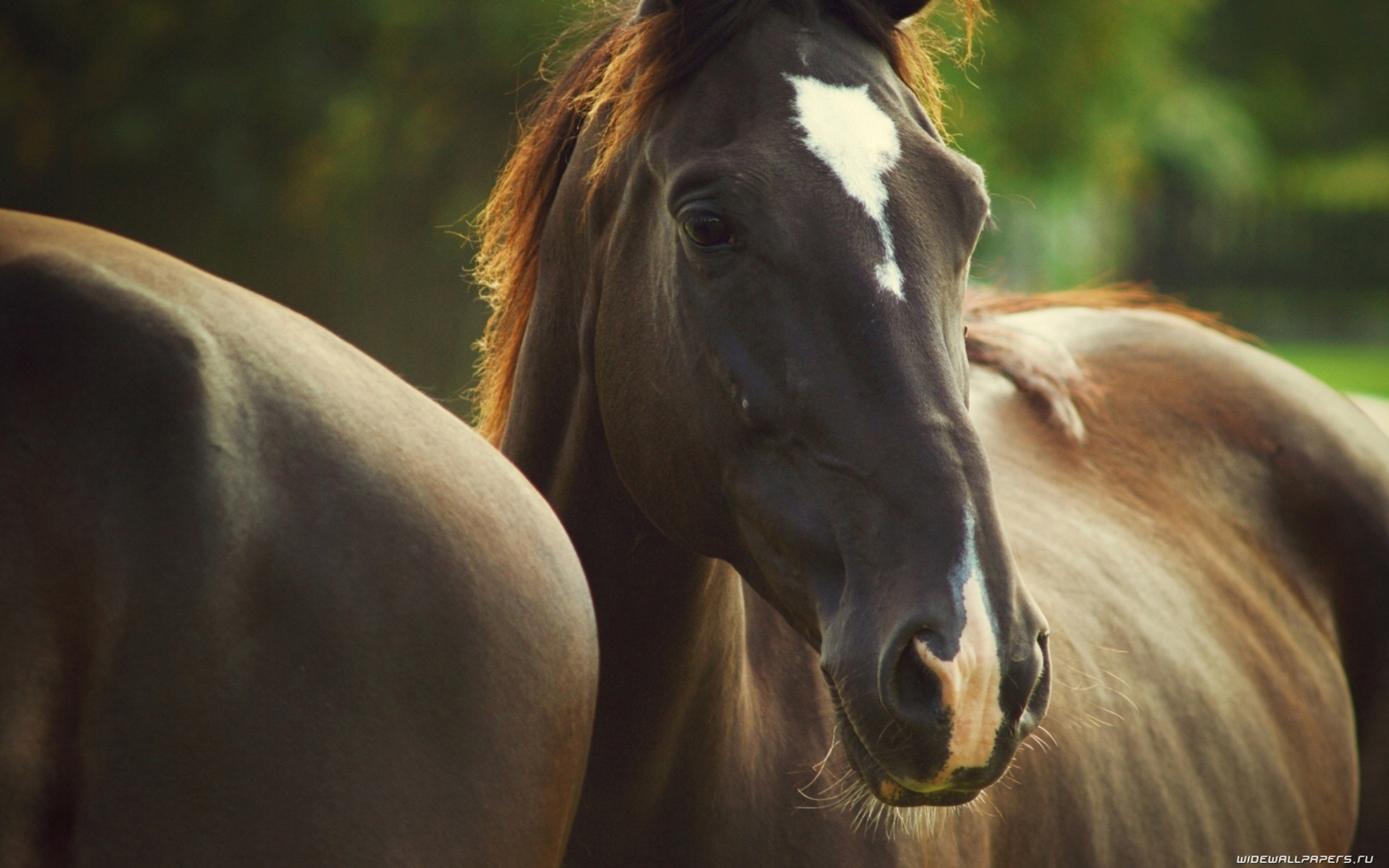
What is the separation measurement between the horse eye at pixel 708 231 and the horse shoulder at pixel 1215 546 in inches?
46.1

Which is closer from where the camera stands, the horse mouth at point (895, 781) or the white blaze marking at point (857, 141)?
the horse mouth at point (895, 781)

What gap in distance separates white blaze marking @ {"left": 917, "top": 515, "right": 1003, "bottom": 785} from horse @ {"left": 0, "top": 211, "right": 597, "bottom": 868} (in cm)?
39

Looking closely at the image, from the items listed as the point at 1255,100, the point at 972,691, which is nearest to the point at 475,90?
the point at 972,691

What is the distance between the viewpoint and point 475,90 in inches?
295

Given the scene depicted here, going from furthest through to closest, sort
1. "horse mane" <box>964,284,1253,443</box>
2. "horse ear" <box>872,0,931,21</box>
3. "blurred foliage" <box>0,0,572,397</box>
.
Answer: "blurred foliage" <box>0,0,572,397</box>, "horse mane" <box>964,284,1253,443</box>, "horse ear" <box>872,0,931,21</box>

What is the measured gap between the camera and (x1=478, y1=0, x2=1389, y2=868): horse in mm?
1375

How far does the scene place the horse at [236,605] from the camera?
0.95 meters

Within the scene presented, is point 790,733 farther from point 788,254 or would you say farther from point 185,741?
point 185,741

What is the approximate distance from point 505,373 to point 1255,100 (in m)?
28.5

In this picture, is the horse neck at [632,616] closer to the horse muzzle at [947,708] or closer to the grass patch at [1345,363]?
the horse muzzle at [947,708]

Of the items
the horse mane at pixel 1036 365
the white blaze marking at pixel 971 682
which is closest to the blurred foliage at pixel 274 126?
the horse mane at pixel 1036 365

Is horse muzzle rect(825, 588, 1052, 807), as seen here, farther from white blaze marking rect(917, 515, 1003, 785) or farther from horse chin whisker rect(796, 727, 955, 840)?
horse chin whisker rect(796, 727, 955, 840)

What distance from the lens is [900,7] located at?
185 cm

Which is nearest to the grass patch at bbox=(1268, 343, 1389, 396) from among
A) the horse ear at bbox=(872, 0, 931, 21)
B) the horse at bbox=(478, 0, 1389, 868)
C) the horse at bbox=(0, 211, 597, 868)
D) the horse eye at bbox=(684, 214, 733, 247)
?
the horse at bbox=(478, 0, 1389, 868)
